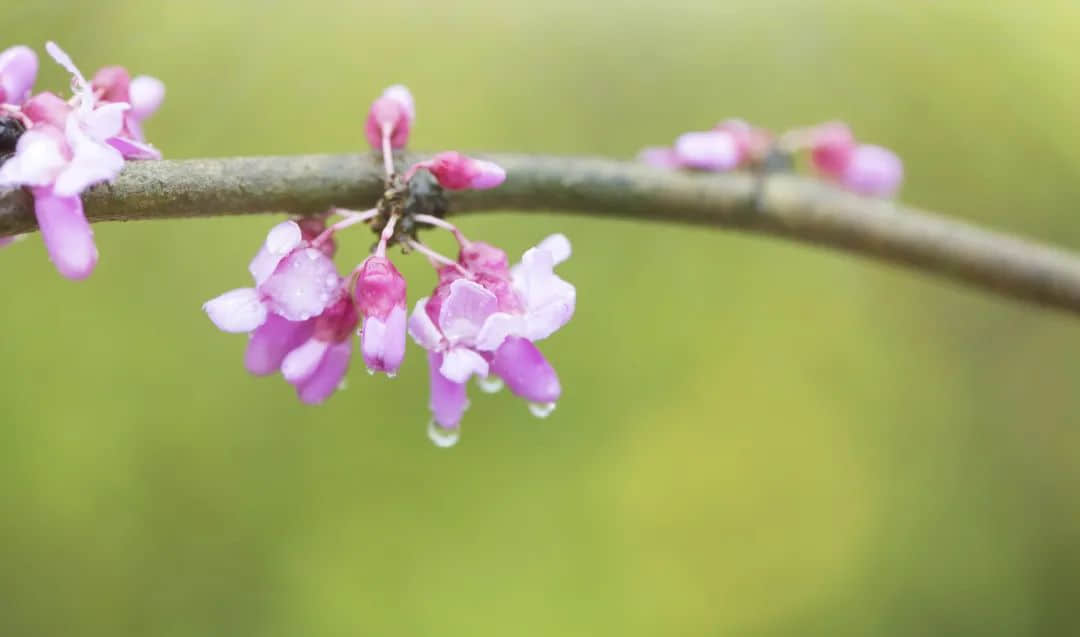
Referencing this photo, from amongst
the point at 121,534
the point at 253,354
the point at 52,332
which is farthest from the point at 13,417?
the point at 253,354

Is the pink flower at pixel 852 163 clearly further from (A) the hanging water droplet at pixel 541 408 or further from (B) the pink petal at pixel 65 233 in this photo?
(B) the pink petal at pixel 65 233

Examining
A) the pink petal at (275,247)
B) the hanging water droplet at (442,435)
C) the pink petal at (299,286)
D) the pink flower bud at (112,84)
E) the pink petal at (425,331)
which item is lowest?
the hanging water droplet at (442,435)

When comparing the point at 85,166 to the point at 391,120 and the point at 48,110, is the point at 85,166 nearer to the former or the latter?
the point at 48,110

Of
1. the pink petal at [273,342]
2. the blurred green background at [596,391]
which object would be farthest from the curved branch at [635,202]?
the blurred green background at [596,391]

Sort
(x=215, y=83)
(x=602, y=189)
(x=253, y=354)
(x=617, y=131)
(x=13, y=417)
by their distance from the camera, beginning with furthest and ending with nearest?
(x=617, y=131)
(x=215, y=83)
(x=13, y=417)
(x=602, y=189)
(x=253, y=354)

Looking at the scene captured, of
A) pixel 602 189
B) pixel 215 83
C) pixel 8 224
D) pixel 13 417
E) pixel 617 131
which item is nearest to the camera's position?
pixel 8 224

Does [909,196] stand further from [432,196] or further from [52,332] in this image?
[52,332]

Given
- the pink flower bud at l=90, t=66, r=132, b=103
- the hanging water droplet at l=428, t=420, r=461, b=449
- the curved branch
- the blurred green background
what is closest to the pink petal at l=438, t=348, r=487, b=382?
the hanging water droplet at l=428, t=420, r=461, b=449
